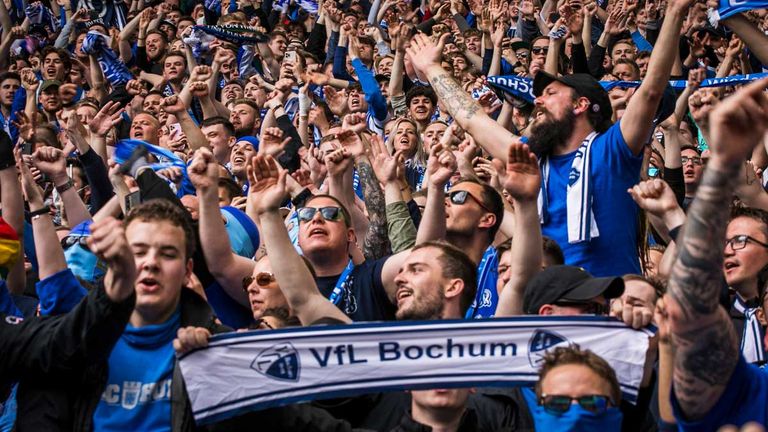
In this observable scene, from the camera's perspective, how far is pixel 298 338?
399cm

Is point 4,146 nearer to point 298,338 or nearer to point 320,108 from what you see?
point 298,338

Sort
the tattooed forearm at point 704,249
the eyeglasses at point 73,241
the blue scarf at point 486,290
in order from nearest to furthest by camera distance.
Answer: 1. the tattooed forearm at point 704,249
2. the blue scarf at point 486,290
3. the eyeglasses at point 73,241

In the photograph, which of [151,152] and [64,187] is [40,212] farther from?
[151,152]

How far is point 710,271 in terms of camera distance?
2.99 metres

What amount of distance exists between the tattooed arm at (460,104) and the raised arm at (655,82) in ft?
1.82

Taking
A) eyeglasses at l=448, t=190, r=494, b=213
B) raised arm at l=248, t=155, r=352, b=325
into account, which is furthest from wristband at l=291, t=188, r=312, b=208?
raised arm at l=248, t=155, r=352, b=325

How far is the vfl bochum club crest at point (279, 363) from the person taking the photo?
13.1 ft

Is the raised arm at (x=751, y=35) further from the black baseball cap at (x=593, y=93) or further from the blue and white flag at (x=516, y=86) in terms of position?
the blue and white flag at (x=516, y=86)

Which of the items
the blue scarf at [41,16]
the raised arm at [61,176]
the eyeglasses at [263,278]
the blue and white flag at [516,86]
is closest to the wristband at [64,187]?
the raised arm at [61,176]

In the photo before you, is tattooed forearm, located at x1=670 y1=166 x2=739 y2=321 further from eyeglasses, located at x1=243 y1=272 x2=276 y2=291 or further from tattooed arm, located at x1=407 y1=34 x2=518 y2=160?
tattooed arm, located at x1=407 y1=34 x2=518 y2=160

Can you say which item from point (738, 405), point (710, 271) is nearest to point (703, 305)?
point (710, 271)

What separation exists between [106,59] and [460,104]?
7824 mm

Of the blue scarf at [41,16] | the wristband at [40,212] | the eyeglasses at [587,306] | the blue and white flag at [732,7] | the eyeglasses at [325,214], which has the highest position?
the blue scarf at [41,16]

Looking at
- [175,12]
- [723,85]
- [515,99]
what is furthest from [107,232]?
[175,12]
